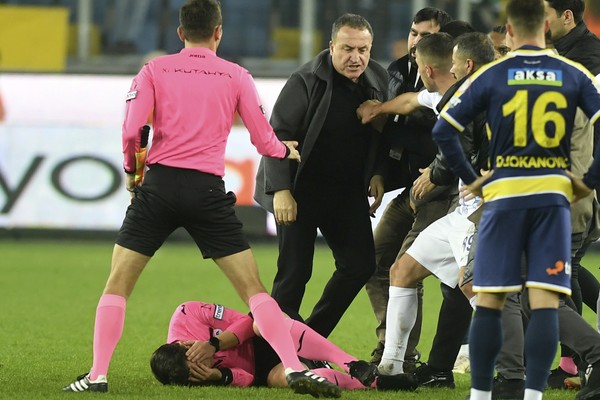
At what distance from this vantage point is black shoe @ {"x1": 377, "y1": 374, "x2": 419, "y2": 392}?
20.9 ft

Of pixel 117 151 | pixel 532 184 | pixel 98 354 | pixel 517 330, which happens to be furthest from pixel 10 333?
pixel 117 151

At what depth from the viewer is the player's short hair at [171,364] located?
6270mm

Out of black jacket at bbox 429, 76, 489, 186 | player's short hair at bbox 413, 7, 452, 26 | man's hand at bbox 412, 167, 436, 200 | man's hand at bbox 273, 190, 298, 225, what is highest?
player's short hair at bbox 413, 7, 452, 26

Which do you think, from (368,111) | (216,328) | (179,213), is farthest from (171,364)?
(368,111)

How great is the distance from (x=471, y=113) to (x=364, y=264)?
1.87m

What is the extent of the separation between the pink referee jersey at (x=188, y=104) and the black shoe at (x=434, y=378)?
5.01 ft

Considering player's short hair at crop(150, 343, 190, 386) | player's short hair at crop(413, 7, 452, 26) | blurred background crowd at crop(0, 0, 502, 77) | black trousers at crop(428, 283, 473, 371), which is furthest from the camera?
blurred background crowd at crop(0, 0, 502, 77)

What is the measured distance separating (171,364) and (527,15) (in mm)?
2445

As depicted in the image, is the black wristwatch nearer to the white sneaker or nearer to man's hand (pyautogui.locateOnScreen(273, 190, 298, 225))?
man's hand (pyautogui.locateOnScreen(273, 190, 298, 225))

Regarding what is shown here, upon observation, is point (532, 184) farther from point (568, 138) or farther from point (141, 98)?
point (141, 98)

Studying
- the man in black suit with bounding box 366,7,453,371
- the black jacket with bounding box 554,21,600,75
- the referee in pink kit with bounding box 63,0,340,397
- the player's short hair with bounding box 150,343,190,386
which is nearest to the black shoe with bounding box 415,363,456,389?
the man in black suit with bounding box 366,7,453,371

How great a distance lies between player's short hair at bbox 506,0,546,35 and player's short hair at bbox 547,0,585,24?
5.35 ft

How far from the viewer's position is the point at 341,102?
703 centimetres

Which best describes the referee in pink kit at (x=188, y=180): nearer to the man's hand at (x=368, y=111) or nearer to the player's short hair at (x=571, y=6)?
the man's hand at (x=368, y=111)
